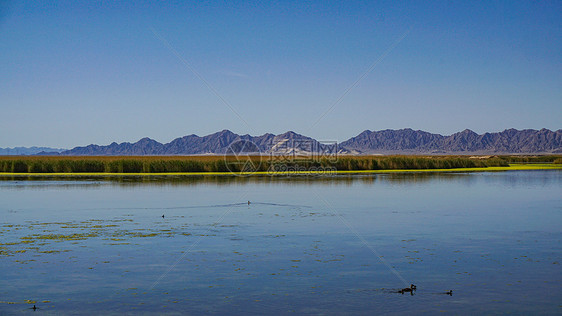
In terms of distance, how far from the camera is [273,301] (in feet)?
27.1

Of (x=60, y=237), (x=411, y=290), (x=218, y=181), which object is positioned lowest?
(x=411, y=290)

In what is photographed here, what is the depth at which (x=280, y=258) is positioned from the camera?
11227 millimetres

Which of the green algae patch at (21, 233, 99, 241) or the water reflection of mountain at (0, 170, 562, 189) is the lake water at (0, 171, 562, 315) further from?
the water reflection of mountain at (0, 170, 562, 189)

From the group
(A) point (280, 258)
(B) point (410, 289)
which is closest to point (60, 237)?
(A) point (280, 258)

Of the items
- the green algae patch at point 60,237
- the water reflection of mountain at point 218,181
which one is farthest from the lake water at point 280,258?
the water reflection of mountain at point 218,181

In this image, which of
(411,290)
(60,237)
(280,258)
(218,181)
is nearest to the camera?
(411,290)

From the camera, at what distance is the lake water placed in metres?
8.24

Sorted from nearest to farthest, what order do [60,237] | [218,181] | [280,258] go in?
[280,258] < [60,237] < [218,181]

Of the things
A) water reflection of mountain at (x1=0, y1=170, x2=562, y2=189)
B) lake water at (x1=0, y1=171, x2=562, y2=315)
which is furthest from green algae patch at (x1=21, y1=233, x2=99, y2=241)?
water reflection of mountain at (x1=0, y1=170, x2=562, y2=189)

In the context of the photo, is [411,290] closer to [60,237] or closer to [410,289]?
[410,289]

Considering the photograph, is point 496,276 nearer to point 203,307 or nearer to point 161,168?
point 203,307

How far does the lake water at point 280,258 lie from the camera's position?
324 inches

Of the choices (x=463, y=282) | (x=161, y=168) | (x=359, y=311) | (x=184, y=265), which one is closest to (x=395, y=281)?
(x=463, y=282)

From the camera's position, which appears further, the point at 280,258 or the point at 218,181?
the point at 218,181
